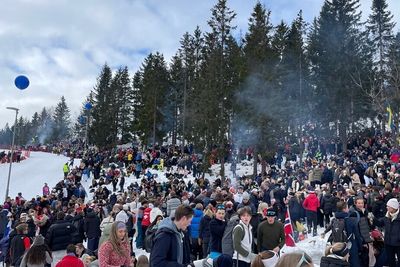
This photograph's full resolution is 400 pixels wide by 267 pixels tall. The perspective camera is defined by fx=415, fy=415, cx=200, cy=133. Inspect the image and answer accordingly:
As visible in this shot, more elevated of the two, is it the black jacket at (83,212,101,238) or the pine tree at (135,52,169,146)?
the pine tree at (135,52,169,146)

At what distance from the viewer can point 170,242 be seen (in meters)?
4.50

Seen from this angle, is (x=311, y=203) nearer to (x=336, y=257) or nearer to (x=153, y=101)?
(x=336, y=257)

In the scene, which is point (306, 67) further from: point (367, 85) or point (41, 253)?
point (41, 253)

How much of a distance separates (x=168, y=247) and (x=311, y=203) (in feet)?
33.6

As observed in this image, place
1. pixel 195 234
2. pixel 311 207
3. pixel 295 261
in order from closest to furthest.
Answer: pixel 295 261
pixel 195 234
pixel 311 207

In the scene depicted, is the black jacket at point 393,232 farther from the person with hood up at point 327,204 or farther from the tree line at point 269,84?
the tree line at point 269,84

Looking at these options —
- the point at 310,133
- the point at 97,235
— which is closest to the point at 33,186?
the point at 97,235

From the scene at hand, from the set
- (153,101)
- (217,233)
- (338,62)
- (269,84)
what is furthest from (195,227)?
(153,101)

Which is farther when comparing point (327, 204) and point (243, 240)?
point (327, 204)

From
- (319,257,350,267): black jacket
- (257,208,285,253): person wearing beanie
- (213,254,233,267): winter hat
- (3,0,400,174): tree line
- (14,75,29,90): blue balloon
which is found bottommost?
(213,254,233,267): winter hat

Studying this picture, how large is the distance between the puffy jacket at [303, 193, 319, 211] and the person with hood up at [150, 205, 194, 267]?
9.98 meters

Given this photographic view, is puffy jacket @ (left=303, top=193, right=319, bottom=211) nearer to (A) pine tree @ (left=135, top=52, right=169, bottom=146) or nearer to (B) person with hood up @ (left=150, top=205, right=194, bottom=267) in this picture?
(B) person with hood up @ (left=150, top=205, right=194, bottom=267)

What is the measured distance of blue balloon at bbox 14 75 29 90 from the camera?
17.3 meters

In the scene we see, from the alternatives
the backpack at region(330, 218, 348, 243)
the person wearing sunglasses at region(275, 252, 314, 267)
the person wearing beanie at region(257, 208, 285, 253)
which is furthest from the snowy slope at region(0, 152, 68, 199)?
the person wearing sunglasses at region(275, 252, 314, 267)
